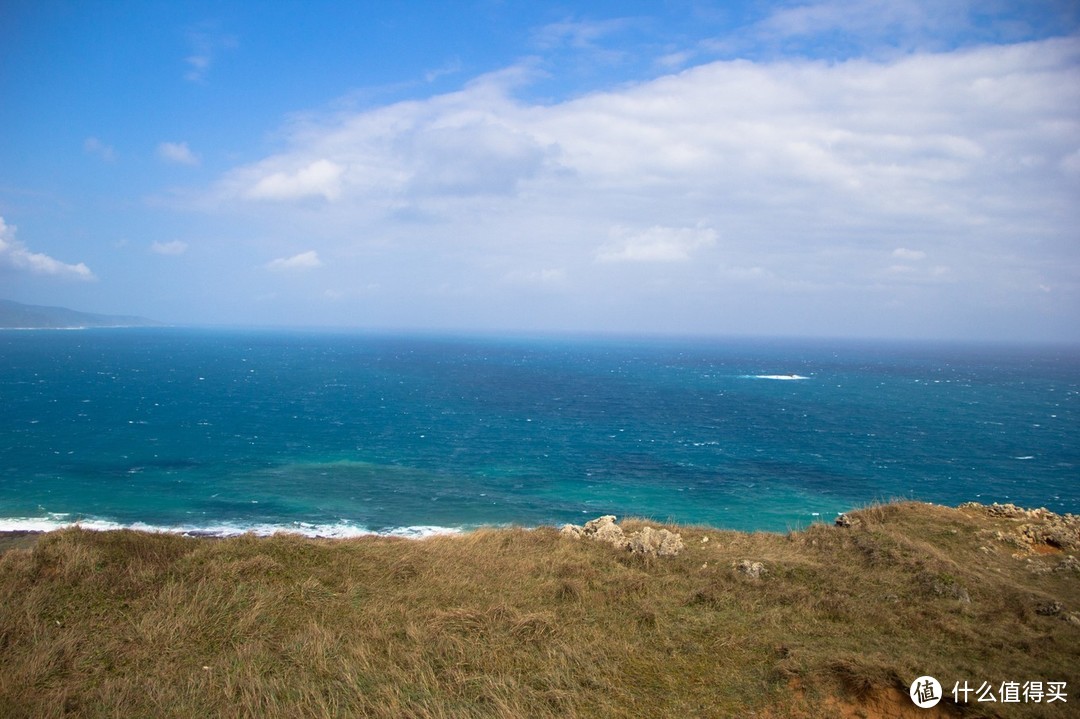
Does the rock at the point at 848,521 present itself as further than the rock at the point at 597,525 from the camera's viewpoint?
Yes

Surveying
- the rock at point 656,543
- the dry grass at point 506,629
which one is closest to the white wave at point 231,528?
the dry grass at point 506,629

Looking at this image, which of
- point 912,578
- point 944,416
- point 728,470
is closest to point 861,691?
point 912,578

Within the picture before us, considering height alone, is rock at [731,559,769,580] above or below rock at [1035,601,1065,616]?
below

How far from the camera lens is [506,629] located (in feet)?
44.5

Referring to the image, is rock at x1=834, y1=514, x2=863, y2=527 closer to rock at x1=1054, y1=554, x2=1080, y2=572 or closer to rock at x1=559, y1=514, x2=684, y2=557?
rock at x1=1054, y1=554, x2=1080, y2=572

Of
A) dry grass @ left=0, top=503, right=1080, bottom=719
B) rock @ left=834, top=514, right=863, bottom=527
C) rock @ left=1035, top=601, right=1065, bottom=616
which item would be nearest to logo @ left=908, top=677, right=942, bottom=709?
dry grass @ left=0, top=503, right=1080, bottom=719

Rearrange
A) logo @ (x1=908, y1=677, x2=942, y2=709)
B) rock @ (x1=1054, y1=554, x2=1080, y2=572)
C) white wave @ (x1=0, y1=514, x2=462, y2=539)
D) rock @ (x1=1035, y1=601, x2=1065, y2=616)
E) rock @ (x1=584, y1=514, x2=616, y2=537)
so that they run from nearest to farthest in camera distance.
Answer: logo @ (x1=908, y1=677, x2=942, y2=709), rock @ (x1=1035, y1=601, x2=1065, y2=616), rock @ (x1=1054, y1=554, x2=1080, y2=572), rock @ (x1=584, y1=514, x2=616, y2=537), white wave @ (x1=0, y1=514, x2=462, y2=539)

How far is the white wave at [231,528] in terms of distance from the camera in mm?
31203

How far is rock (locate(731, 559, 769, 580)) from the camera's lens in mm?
16858

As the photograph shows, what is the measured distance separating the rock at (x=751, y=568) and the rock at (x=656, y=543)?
248 centimetres

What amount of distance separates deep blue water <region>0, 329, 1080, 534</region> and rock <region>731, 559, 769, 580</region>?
1828cm

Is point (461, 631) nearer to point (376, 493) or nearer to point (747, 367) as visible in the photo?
point (376, 493)

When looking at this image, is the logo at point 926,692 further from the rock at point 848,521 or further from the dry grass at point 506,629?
the rock at point 848,521

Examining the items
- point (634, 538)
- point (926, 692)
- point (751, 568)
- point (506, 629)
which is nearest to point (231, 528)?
point (634, 538)
